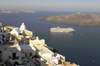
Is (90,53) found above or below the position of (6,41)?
below

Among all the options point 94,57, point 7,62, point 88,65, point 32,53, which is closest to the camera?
point 7,62

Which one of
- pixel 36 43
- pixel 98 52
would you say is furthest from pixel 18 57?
pixel 98 52

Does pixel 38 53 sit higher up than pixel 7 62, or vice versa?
pixel 7 62

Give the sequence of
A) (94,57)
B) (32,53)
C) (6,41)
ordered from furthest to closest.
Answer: (94,57) < (32,53) < (6,41)

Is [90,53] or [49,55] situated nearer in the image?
[49,55]

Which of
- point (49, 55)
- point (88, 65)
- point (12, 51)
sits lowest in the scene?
point (88, 65)

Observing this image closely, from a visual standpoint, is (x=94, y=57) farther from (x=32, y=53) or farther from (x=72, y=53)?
(x=32, y=53)

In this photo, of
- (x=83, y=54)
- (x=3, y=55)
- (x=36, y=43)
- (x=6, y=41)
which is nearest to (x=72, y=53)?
(x=83, y=54)

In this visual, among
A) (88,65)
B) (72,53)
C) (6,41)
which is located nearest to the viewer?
(6,41)

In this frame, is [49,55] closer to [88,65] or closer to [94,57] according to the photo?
[88,65]
